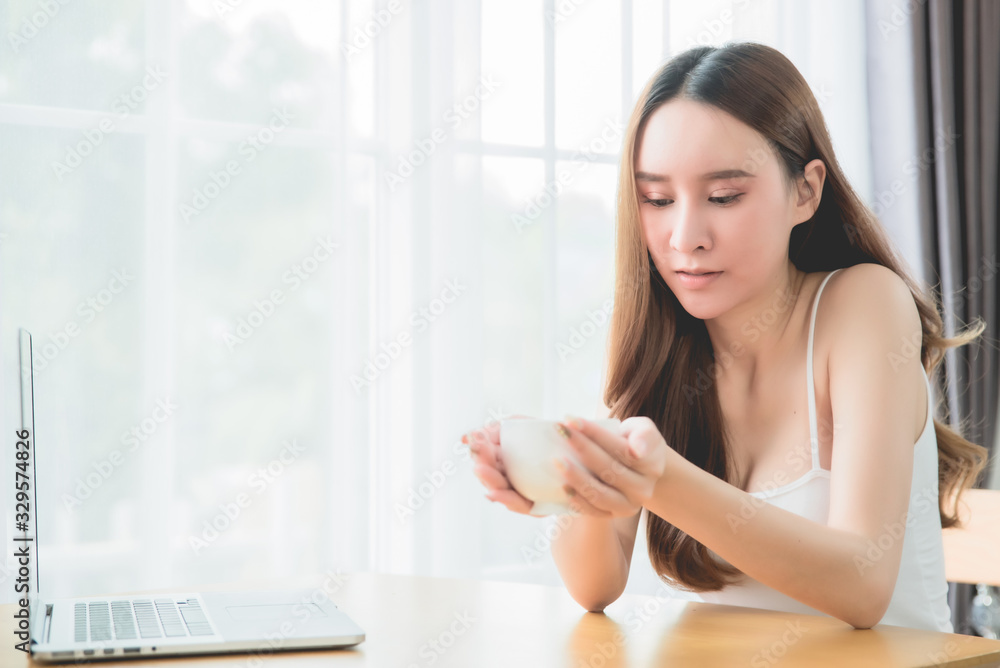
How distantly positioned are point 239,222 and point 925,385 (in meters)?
1.30

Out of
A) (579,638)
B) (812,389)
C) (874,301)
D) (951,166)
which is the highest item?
(951,166)

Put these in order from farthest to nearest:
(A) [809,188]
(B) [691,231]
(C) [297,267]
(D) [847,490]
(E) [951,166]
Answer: (E) [951,166], (C) [297,267], (A) [809,188], (B) [691,231], (D) [847,490]

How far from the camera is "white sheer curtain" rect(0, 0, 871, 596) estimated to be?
5.56 feet

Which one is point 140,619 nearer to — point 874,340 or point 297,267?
point 874,340

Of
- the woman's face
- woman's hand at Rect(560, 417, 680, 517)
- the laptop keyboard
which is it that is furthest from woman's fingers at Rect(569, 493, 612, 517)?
the woman's face

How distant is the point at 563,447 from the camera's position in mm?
748

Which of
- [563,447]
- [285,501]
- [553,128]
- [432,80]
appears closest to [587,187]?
[553,128]

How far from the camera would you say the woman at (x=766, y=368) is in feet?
3.05

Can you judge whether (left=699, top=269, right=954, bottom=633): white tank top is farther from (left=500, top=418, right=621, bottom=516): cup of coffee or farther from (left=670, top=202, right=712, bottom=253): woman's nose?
(left=500, top=418, right=621, bottom=516): cup of coffee

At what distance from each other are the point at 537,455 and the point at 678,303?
0.63m

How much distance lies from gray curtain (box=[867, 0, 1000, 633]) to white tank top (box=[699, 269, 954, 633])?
1.66 meters

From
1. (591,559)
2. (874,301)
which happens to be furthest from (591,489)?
(874,301)

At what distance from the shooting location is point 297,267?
6.31ft

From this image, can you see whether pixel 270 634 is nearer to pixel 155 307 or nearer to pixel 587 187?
pixel 155 307
